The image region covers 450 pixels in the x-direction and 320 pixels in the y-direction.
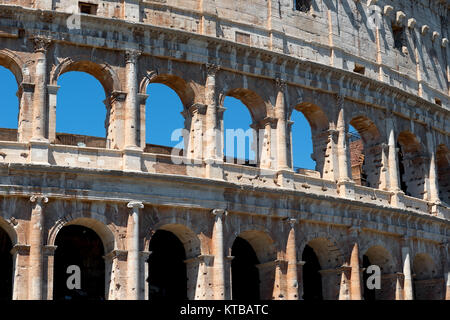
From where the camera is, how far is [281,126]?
23.8m

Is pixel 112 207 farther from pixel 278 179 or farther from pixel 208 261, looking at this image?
pixel 278 179

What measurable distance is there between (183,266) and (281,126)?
502 cm

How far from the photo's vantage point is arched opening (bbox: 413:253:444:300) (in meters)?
27.4

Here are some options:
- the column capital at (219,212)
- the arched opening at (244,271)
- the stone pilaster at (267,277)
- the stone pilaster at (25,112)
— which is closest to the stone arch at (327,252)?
the stone pilaster at (267,277)

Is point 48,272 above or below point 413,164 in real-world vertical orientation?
below

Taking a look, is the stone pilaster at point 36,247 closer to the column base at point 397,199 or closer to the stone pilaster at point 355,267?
the stone pilaster at point 355,267

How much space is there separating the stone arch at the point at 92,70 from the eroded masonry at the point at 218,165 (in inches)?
1.6

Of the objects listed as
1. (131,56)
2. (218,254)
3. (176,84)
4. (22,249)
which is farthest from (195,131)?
(22,249)

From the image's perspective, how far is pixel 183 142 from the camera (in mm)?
22969

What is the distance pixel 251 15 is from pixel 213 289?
8240mm

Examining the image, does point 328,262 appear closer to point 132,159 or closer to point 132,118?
point 132,159

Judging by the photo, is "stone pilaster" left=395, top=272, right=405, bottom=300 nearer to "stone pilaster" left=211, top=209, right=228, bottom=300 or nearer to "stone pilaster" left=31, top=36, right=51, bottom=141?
"stone pilaster" left=211, top=209, right=228, bottom=300

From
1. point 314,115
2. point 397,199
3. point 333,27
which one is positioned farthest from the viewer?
point 333,27

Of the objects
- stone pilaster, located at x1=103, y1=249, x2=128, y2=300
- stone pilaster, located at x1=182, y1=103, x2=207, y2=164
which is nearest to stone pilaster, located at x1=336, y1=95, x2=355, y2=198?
stone pilaster, located at x1=182, y1=103, x2=207, y2=164
